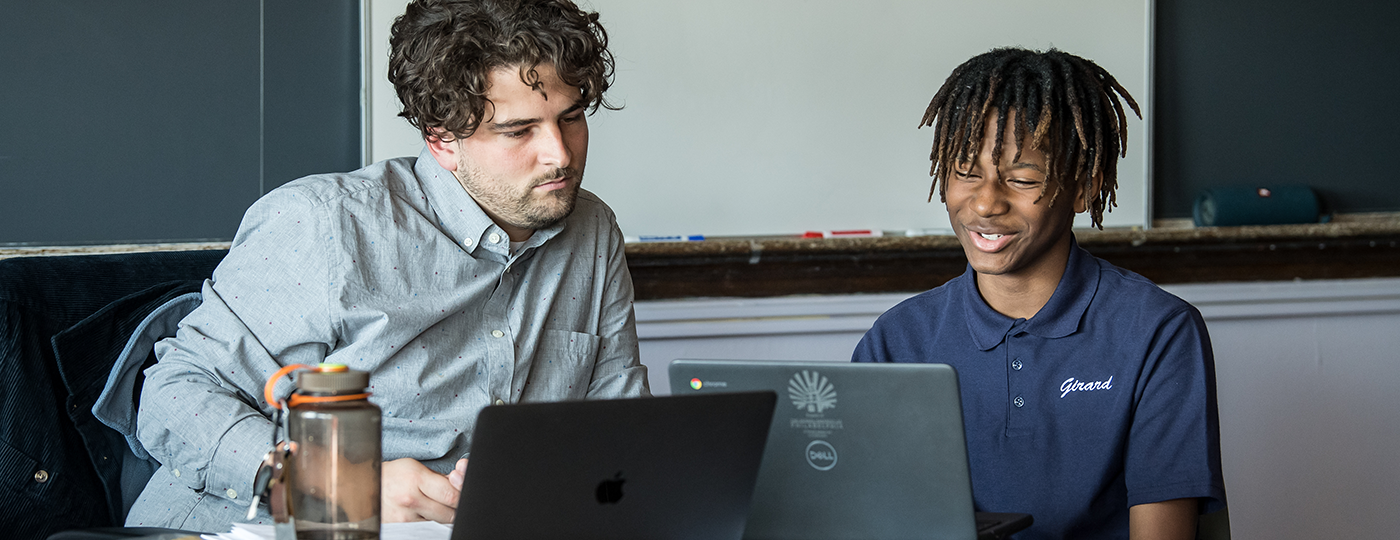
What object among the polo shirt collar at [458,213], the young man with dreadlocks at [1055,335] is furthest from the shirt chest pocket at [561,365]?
the young man with dreadlocks at [1055,335]

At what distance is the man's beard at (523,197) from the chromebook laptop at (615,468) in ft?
1.89

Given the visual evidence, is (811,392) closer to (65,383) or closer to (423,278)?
(423,278)

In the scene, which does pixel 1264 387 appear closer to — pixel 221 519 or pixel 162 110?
pixel 221 519

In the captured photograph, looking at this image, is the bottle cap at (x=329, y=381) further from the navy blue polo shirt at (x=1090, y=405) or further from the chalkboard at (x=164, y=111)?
the chalkboard at (x=164, y=111)

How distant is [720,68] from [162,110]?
102 cm

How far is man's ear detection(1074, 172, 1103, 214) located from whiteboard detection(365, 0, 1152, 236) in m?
0.79

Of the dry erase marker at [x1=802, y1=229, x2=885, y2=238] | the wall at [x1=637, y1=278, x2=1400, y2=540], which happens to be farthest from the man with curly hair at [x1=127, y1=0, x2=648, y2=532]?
the wall at [x1=637, y1=278, x2=1400, y2=540]

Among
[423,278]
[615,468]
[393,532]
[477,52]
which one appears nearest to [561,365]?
[423,278]

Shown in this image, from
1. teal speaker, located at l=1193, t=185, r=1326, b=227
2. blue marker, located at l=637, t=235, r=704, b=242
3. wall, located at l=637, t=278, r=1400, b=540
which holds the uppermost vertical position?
teal speaker, located at l=1193, t=185, r=1326, b=227

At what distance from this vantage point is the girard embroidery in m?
1.35

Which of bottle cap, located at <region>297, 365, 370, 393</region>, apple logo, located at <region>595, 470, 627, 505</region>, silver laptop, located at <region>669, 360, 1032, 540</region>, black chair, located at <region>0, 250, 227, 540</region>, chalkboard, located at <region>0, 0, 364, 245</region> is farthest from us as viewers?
chalkboard, located at <region>0, 0, 364, 245</region>

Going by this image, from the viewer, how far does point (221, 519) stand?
1.28 m

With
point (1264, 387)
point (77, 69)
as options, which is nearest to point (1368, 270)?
point (1264, 387)

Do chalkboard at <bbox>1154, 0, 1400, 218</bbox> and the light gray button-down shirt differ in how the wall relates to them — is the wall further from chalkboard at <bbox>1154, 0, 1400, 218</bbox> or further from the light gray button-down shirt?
the light gray button-down shirt
